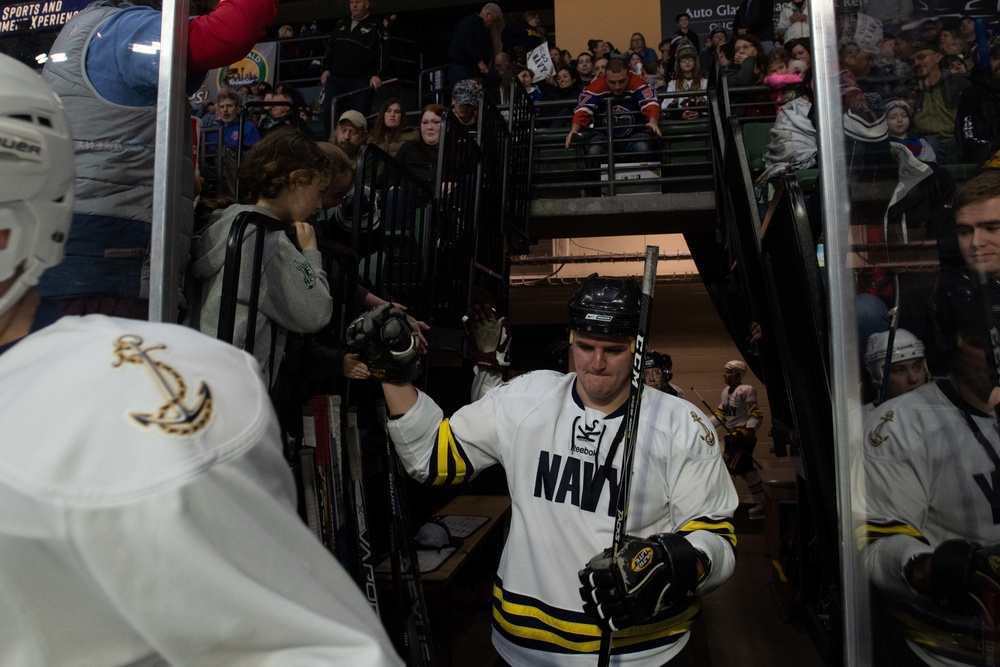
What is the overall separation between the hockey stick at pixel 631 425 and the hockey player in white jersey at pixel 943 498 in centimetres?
68

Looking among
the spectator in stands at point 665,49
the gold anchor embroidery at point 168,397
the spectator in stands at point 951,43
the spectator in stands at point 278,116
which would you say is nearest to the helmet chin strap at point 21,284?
the gold anchor embroidery at point 168,397

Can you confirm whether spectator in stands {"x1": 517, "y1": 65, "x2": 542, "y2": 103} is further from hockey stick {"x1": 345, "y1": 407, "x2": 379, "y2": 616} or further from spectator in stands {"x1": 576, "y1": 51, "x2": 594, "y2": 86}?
hockey stick {"x1": 345, "y1": 407, "x2": 379, "y2": 616}

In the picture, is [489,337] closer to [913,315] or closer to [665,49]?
[913,315]

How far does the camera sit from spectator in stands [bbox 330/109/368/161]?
509 centimetres

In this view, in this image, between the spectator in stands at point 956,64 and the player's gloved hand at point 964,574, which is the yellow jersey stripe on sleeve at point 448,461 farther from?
the spectator in stands at point 956,64

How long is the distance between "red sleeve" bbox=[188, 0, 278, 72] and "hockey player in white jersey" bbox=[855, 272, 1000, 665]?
5.25 feet

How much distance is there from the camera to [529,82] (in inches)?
311

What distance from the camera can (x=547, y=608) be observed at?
221cm

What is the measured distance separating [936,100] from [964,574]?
2.86 ft

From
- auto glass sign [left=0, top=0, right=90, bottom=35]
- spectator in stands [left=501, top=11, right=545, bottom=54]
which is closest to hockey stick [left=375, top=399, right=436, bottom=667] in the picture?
auto glass sign [left=0, top=0, right=90, bottom=35]

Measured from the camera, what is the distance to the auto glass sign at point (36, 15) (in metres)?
1.52

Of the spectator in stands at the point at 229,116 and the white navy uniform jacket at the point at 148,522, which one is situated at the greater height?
the spectator in stands at the point at 229,116

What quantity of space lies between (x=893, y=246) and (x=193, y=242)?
67.1 inches

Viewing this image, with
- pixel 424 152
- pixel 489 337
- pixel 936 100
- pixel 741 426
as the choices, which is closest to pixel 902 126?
pixel 936 100
